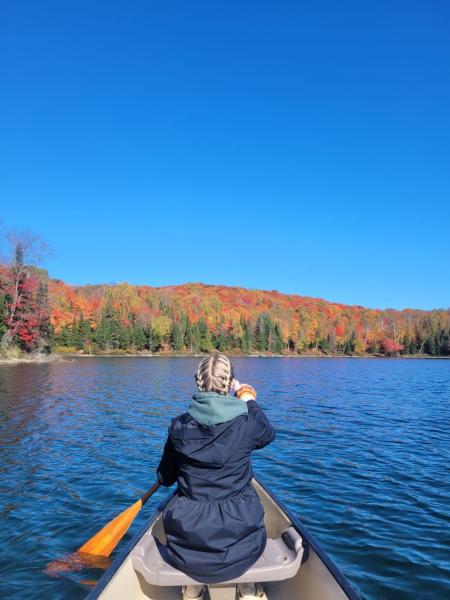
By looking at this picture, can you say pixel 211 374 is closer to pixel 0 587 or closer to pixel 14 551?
pixel 0 587

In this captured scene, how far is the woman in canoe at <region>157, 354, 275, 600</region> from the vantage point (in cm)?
343

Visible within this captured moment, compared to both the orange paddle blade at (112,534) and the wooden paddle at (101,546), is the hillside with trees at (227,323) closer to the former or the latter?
the wooden paddle at (101,546)

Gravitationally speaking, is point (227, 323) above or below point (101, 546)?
above

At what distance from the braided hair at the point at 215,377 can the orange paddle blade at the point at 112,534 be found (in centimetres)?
284

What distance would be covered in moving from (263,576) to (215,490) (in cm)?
90

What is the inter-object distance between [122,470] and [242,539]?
7.57m

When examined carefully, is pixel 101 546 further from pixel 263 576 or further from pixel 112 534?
pixel 263 576

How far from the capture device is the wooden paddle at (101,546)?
577 cm

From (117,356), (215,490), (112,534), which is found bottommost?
(117,356)

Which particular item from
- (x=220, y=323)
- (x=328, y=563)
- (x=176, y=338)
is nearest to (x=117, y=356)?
(x=176, y=338)

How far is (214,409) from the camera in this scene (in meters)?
3.48

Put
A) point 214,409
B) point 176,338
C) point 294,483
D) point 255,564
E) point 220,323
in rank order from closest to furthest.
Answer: point 214,409
point 255,564
point 294,483
point 176,338
point 220,323

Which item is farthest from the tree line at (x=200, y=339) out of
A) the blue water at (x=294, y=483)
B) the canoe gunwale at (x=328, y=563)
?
the canoe gunwale at (x=328, y=563)

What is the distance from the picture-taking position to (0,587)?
553 cm
